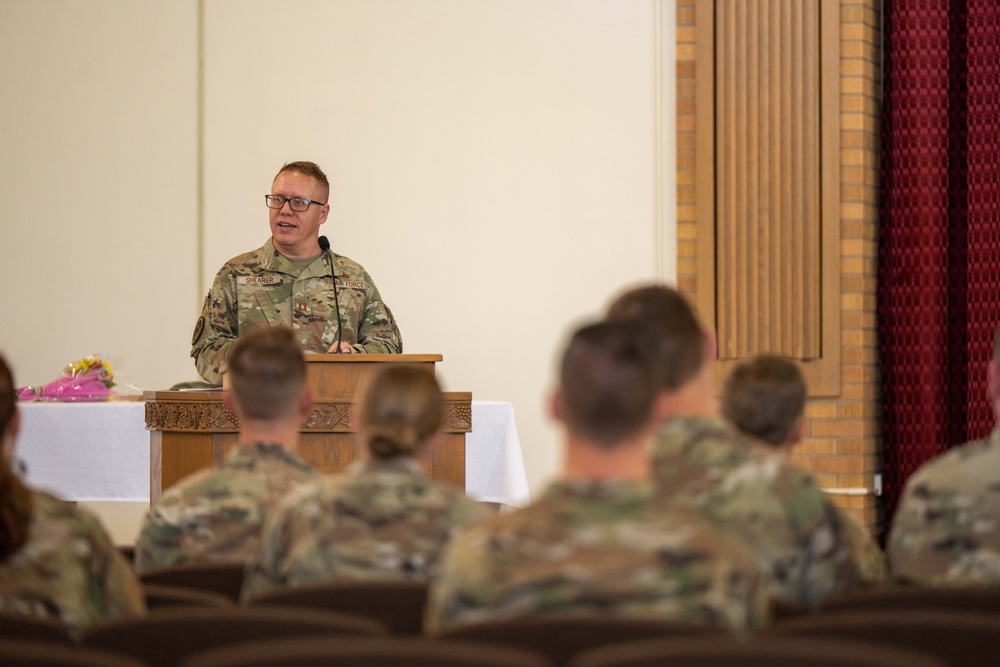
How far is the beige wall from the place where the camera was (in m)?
6.71

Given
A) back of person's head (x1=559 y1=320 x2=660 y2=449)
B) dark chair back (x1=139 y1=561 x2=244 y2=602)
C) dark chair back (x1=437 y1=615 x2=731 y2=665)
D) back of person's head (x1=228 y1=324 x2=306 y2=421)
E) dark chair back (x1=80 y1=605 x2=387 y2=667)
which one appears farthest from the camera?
back of person's head (x1=228 y1=324 x2=306 y2=421)

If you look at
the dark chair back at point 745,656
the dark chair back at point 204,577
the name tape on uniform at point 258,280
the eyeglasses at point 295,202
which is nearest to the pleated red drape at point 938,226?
the eyeglasses at point 295,202

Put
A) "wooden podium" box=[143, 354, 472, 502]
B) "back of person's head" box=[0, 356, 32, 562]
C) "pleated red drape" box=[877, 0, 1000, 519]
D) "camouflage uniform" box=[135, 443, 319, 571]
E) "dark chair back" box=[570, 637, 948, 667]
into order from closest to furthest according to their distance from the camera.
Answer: "dark chair back" box=[570, 637, 948, 667]
"back of person's head" box=[0, 356, 32, 562]
"camouflage uniform" box=[135, 443, 319, 571]
"wooden podium" box=[143, 354, 472, 502]
"pleated red drape" box=[877, 0, 1000, 519]

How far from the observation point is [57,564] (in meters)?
2.22

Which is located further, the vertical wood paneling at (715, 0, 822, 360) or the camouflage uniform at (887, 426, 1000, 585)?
the vertical wood paneling at (715, 0, 822, 360)

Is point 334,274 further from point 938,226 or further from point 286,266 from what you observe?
point 938,226

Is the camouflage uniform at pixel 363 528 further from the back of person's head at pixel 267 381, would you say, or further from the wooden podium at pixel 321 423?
the wooden podium at pixel 321 423

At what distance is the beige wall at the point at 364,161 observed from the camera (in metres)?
6.71

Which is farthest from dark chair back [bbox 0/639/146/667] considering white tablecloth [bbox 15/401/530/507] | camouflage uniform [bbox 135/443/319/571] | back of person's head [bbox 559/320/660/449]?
white tablecloth [bbox 15/401/530/507]

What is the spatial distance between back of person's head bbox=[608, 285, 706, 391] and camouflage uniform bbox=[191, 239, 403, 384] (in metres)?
2.46

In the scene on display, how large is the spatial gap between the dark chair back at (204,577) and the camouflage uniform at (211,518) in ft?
1.03

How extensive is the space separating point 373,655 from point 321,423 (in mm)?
2797

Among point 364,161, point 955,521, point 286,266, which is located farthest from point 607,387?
point 364,161

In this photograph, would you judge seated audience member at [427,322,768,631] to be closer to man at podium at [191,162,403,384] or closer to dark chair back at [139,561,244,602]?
dark chair back at [139,561,244,602]
